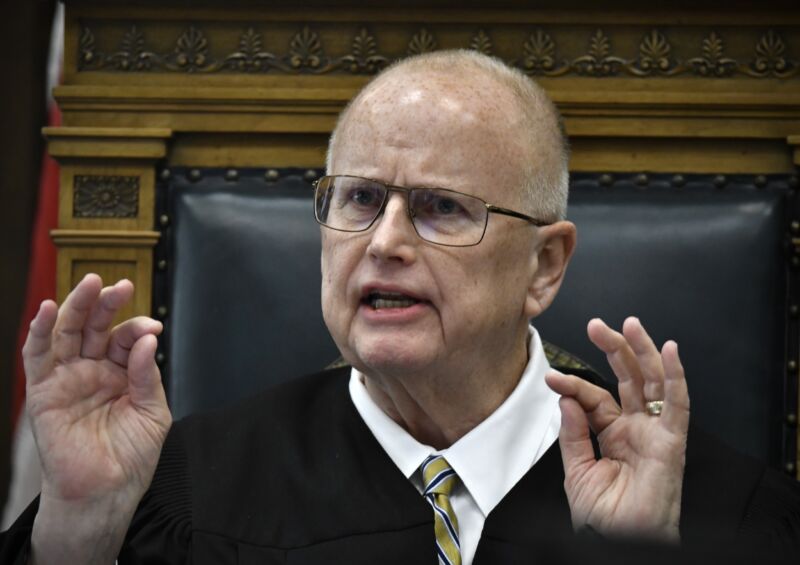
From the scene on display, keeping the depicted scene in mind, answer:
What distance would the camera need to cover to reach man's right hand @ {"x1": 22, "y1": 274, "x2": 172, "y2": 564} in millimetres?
1664

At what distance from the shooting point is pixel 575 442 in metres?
1.77

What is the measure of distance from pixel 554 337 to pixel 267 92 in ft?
2.72

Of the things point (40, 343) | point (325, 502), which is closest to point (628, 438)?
point (325, 502)

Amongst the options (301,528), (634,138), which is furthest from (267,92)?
(301,528)

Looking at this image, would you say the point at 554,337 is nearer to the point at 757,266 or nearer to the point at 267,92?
the point at 757,266

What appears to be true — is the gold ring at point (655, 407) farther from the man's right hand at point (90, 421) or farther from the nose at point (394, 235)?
the man's right hand at point (90, 421)

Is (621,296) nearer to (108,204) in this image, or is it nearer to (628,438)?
(628,438)

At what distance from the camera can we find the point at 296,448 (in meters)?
→ 2.08

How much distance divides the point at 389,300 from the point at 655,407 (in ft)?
1.54

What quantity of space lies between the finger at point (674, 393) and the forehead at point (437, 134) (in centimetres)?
48

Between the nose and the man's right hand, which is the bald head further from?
the man's right hand

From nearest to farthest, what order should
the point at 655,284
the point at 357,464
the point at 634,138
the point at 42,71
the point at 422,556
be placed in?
the point at 422,556, the point at 357,464, the point at 655,284, the point at 634,138, the point at 42,71

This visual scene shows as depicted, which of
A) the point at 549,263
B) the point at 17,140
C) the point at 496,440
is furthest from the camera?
the point at 17,140

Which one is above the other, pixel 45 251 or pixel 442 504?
pixel 45 251
